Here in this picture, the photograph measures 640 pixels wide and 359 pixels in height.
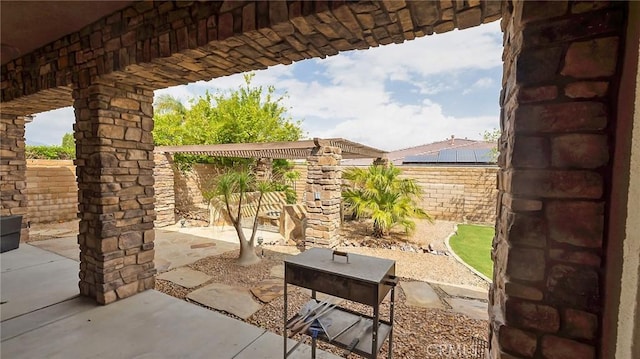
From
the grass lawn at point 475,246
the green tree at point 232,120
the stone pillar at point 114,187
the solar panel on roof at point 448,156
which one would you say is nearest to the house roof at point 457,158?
the solar panel on roof at point 448,156

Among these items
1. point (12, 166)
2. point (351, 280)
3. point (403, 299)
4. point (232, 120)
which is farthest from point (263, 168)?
point (351, 280)

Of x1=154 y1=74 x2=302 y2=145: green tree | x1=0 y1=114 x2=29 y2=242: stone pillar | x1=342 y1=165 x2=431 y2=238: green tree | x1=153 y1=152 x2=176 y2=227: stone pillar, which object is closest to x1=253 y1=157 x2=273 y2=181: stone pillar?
x1=154 y1=74 x2=302 y2=145: green tree

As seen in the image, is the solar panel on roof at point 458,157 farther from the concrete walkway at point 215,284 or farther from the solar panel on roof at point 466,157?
the concrete walkway at point 215,284

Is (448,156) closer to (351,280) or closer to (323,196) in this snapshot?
(323,196)

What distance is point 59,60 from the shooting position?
312 cm

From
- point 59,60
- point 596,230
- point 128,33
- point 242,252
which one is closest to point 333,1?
point 596,230

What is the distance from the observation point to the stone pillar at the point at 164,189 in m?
8.21

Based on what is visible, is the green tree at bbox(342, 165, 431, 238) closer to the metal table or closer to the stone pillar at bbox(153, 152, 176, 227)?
the metal table

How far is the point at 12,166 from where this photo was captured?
5.36 meters

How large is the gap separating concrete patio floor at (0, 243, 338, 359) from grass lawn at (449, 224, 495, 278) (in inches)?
167

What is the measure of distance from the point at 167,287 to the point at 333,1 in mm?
4187

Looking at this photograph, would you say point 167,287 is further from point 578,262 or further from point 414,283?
point 578,262

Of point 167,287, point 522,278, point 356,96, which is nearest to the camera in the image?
point 522,278

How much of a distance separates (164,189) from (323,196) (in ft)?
17.8
